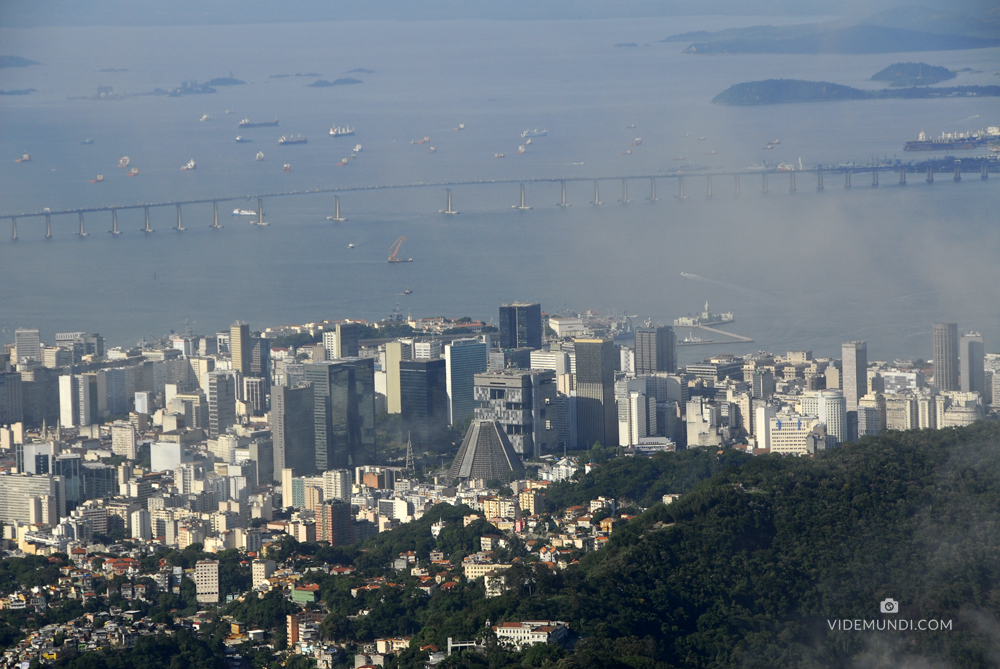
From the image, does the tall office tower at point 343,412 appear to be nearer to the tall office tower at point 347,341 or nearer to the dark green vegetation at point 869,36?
the tall office tower at point 347,341

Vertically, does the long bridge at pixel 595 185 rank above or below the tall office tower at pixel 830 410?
above

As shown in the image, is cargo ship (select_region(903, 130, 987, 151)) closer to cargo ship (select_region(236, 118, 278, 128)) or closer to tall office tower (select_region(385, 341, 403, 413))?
tall office tower (select_region(385, 341, 403, 413))

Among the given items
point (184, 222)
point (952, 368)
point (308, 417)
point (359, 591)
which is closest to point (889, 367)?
point (952, 368)

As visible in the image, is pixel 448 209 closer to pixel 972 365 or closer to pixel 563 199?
pixel 563 199

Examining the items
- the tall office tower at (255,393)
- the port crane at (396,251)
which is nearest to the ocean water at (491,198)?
the port crane at (396,251)

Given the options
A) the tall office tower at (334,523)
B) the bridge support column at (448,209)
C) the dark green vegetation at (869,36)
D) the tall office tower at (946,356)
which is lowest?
the tall office tower at (334,523)

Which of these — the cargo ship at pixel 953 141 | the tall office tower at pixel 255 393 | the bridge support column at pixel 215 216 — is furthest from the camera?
the bridge support column at pixel 215 216

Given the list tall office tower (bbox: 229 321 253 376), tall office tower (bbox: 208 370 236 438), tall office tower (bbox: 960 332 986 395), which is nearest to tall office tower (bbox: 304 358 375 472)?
tall office tower (bbox: 208 370 236 438)
